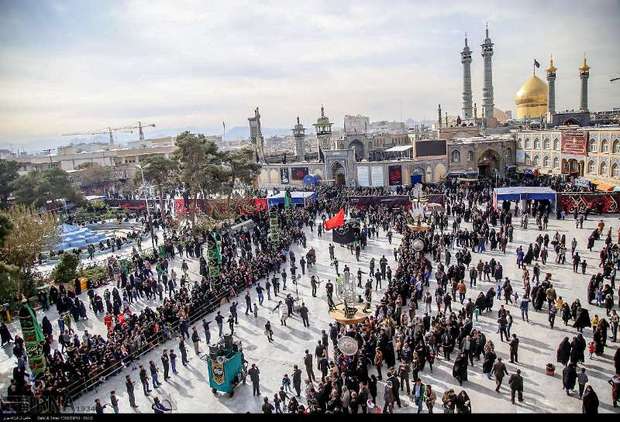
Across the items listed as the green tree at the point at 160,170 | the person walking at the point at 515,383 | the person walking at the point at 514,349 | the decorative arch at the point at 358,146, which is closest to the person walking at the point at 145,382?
the person walking at the point at 515,383

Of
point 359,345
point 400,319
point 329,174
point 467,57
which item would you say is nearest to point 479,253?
point 400,319

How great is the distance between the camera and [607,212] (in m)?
26.6

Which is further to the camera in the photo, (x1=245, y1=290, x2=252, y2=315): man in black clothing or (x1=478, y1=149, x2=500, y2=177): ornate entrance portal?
(x1=478, y1=149, x2=500, y2=177): ornate entrance portal

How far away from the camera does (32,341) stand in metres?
12.2

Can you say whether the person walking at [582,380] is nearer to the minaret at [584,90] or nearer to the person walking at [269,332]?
the person walking at [269,332]

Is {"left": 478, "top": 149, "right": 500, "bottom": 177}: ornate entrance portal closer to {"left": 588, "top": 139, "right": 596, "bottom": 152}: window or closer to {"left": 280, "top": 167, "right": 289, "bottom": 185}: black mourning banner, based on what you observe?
{"left": 588, "top": 139, "right": 596, "bottom": 152}: window

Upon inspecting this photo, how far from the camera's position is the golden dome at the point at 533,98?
52.5 metres

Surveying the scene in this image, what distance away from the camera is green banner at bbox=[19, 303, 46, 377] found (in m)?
12.1

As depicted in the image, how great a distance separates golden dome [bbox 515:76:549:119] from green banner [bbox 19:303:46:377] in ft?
180

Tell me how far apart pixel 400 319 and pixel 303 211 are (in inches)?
684

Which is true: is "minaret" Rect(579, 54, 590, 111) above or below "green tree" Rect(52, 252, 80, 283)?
above

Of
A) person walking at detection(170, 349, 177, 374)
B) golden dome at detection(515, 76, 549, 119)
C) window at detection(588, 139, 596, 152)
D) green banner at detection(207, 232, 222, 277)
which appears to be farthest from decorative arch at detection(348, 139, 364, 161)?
person walking at detection(170, 349, 177, 374)

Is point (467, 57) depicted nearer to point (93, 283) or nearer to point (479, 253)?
point (479, 253)

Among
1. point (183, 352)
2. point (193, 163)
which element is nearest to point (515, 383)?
point (183, 352)
